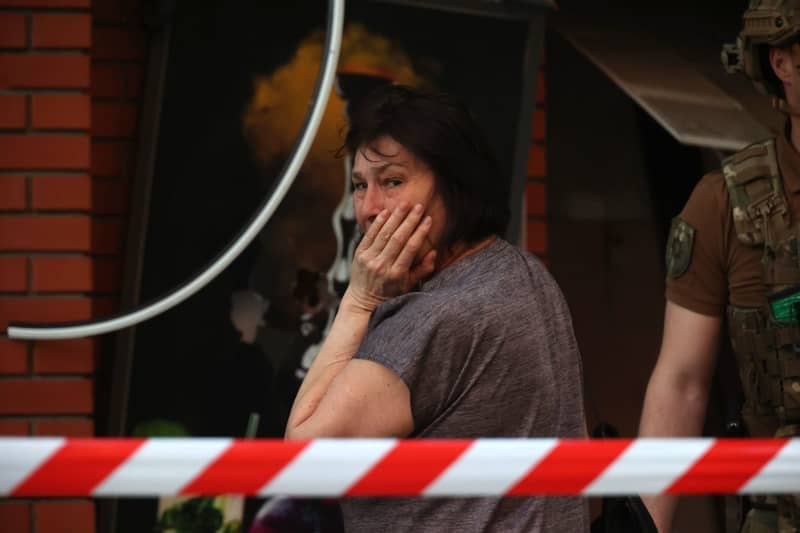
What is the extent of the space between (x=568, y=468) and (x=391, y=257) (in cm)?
62

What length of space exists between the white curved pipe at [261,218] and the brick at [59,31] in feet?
2.34

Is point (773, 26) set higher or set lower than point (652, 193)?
higher

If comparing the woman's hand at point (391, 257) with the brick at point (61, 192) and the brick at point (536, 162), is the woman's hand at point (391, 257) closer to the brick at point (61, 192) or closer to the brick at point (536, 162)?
the brick at point (61, 192)

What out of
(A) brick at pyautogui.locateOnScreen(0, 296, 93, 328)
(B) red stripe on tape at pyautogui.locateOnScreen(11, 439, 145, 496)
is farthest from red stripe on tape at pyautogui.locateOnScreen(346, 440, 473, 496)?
(A) brick at pyautogui.locateOnScreen(0, 296, 93, 328)

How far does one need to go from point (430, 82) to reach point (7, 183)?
1.23 meters

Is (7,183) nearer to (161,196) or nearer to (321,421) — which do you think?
(161,196)

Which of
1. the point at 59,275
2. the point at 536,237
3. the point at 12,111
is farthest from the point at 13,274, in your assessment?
the point at 536,237

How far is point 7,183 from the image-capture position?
413cm

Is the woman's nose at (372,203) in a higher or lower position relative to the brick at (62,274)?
higher

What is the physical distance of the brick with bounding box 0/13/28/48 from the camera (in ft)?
13.6

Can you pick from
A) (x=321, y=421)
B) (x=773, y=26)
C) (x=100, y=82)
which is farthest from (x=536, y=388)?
(x=100, y=82)

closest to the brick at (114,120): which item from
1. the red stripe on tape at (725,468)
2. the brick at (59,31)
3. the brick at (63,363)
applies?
the brick at (59,31)

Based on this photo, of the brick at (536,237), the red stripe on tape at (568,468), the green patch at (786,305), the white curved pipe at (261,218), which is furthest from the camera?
the brick at (536,237)

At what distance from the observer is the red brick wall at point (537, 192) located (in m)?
4.79
